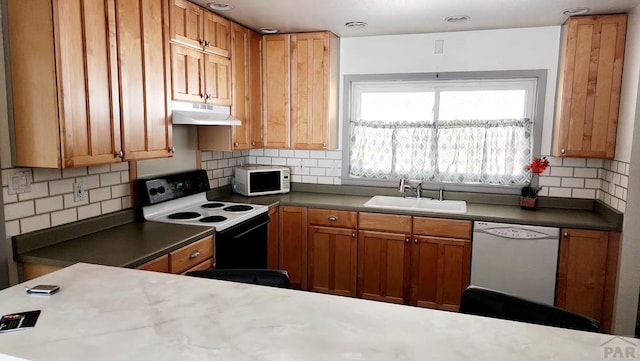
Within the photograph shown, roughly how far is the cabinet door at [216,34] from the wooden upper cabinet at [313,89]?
0.67 metres

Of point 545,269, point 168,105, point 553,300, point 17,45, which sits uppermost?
point 17,45

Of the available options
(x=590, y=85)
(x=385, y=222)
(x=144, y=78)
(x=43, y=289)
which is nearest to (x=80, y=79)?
(x=144, y=78)

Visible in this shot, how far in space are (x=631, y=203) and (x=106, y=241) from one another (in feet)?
10.7

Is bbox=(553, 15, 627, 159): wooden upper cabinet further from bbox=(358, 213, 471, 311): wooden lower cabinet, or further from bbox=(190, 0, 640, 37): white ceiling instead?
bbox=(358, 213, 471, 311): wooden lower cabinet

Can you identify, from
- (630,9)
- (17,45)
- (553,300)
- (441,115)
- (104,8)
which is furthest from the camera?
(441,115)

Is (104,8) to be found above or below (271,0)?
below

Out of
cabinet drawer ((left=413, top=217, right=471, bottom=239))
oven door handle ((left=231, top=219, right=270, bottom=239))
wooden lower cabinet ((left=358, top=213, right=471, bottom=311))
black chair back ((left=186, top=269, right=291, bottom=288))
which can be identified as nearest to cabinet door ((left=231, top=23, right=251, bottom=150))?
oven door handle ((left=231, top=219, right=270, bottom=239))

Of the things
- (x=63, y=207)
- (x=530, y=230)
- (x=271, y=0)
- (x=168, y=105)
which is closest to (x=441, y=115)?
(x=530, y=230)

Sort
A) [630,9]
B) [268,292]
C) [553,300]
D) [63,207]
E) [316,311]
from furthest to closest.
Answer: [553,300] → [630,9] → [63,207] → [268,292] → [316,311]

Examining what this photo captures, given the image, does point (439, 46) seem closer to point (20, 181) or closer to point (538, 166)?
point (538, 166)

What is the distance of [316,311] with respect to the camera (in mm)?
1326

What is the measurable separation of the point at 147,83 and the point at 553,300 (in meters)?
3.13

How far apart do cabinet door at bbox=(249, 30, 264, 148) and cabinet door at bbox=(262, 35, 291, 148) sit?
0.04m

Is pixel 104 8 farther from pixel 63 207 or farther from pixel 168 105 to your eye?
pixel 63 207
